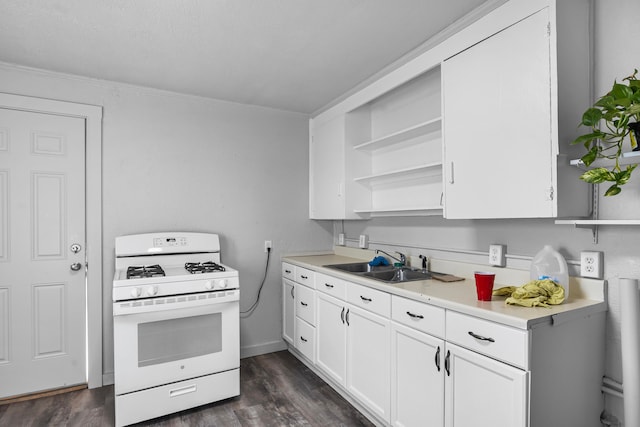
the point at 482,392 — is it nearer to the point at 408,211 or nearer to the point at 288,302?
the point at 408,211

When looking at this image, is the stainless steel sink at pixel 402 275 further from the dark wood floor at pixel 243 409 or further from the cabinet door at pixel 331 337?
the dark wood floor at pixel 243 409

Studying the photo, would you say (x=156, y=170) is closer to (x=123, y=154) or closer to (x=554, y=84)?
(x=123, y=154)

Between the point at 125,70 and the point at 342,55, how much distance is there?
1610 mm

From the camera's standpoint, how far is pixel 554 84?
5.08 feet

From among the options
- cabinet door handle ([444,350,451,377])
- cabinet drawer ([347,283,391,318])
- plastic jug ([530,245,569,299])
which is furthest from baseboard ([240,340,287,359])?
plastic jug ([530,245,569,299])

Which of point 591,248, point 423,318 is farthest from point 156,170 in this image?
point 591,248

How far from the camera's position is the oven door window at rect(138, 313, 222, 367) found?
2.32 meters

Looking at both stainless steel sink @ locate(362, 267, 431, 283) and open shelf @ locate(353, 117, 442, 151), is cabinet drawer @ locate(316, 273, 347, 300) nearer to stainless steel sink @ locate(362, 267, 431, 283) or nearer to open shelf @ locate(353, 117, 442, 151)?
stainless steel sink @ locate(362, 267, 431, 283)

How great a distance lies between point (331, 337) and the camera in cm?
262

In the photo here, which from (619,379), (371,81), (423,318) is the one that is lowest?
(619,379)

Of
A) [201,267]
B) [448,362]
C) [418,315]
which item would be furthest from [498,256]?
[201,267]

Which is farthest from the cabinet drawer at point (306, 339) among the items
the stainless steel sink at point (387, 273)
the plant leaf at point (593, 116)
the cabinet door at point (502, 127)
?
the plant leaf at point (593, 116)

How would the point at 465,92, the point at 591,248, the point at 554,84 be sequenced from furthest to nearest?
the point at 465,92 → the point at 591,248 → the point at 554,84

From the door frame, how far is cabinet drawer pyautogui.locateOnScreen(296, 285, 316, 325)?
1564 millimetres
